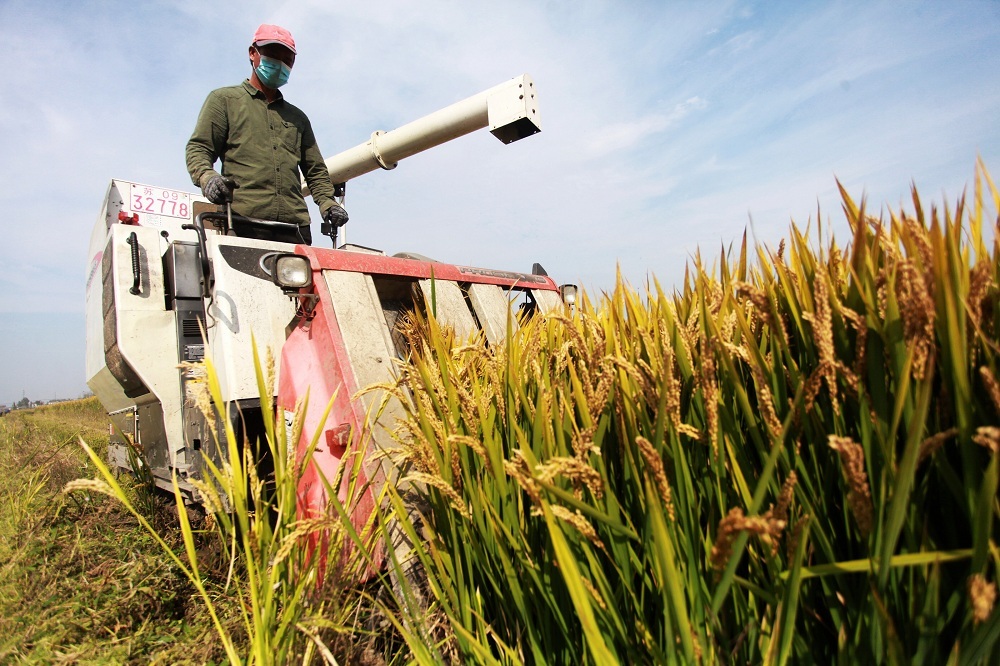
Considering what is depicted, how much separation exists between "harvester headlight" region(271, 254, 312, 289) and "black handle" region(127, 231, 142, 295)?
1331 millimetres

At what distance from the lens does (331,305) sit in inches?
83.7

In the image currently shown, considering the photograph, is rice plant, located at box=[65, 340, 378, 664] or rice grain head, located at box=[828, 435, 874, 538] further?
rice plant, located at box=[65, 340, 378, 664]

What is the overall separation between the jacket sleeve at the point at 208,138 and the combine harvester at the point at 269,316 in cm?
31

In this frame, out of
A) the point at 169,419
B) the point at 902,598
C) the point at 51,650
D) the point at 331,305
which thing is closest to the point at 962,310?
the point at 902,598

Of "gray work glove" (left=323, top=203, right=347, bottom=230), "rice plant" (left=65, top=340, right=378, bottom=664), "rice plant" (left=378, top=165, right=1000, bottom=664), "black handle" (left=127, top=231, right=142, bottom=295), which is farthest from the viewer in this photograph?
"gray work glove" (left=323, top=203, right=347, bottom=230)

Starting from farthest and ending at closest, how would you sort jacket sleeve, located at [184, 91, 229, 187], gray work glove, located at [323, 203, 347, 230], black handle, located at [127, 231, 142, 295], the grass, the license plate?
the license plate < gray work glove, located at [323, 203, 347, 230] < jacket sleeve, located at [184, 91, 229, 187] < black handle, located at [127, 231, 142, 295] < the grass

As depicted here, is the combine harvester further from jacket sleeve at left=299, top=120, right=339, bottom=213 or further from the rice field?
jacket sleeve at left=299, top=120, right=339, bottom=213

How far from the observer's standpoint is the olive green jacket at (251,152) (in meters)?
3.30

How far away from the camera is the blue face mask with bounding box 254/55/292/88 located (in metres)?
3.55

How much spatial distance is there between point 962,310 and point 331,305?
6.24ft

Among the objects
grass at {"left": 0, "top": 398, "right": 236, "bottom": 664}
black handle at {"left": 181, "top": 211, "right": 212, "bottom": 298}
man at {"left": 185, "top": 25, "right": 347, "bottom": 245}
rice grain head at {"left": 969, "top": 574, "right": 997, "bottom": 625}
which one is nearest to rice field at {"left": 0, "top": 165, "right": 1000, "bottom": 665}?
rice grain head at {"left": 969, "top": 574, "right": 997, "bottom": 625}

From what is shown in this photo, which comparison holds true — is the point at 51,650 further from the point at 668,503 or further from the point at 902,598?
the point at 902,598

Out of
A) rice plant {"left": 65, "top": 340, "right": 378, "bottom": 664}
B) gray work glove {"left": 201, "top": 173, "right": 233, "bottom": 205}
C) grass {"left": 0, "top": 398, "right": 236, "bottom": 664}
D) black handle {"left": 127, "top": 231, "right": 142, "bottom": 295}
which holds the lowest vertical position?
grass {"left": 0, "top": 398, "right": 236, "bottom": 664}

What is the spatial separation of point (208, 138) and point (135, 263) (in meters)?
0.89
